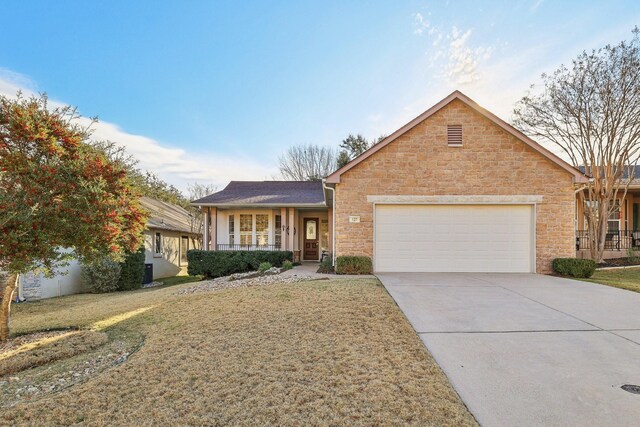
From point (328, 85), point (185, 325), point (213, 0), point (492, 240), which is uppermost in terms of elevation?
point (213, 0)

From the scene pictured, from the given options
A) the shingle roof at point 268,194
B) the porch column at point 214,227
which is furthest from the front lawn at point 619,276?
the porch column at point 214,227

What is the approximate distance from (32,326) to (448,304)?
942 centimetres

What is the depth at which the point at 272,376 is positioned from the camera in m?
4.11

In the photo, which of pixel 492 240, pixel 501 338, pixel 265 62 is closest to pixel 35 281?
pixel 265 62

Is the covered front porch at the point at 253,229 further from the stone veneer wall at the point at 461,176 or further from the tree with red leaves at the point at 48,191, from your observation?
the tree with red leaves at the point at 48,191

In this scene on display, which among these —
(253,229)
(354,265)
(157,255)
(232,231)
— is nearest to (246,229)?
(253,229)

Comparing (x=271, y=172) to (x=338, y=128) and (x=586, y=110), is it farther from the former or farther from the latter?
(x=586, y=110)

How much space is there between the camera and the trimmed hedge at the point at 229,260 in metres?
16.1

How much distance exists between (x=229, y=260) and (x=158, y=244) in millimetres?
5719

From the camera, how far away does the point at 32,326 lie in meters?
8.30

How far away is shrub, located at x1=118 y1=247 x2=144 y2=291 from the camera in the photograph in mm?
14922

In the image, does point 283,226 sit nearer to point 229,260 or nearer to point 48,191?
point 229,260

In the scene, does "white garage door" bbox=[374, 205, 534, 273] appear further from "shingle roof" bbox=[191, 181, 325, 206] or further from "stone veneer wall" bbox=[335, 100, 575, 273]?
"shingle roof" bbox=[191, 181, 325, 206]

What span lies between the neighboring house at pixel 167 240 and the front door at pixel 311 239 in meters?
7.62
